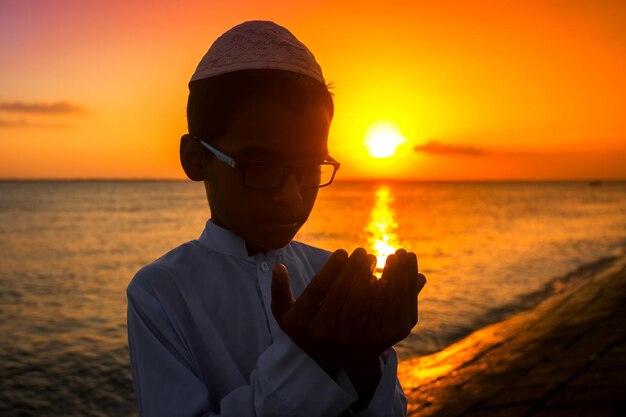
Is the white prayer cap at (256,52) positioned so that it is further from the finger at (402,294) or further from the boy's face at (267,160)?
the finger at (402,294)

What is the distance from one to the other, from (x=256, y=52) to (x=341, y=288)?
759mm

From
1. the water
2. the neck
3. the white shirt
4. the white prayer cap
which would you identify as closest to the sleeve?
the white shirt

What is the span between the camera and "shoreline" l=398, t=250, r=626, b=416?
4367mm

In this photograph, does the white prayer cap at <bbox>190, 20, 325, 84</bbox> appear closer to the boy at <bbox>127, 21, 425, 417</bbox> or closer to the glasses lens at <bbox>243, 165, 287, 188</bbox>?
the boy at <bbox>127, 21, 425, 417</bbox>

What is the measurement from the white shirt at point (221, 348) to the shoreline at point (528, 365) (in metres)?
3.26

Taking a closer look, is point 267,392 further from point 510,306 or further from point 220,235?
point 510,306

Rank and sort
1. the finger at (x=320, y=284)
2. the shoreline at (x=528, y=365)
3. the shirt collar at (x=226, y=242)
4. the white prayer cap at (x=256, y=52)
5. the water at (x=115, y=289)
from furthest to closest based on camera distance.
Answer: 1. the water at (x=115, y=289)
2. the shoreline at (x=528, y=365)
3. the shirt collar at (x=226, y=242)
4. the white prayer cap at (x=256, y=52)
5. the finger at (x=320, y=284)

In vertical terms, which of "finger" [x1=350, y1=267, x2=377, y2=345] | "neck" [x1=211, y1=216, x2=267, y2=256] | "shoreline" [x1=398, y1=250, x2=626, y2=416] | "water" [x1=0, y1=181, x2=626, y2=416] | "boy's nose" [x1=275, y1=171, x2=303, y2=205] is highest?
"boy's nose" [x1=275, y1=171, x2=303, y2=205]

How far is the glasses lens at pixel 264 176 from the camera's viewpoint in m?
1.52

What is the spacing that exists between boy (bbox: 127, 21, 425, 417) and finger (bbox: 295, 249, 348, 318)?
3 cm

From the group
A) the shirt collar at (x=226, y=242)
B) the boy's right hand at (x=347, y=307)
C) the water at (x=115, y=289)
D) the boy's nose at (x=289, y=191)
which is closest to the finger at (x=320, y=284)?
the boy's right hand at (x=347, y=307)

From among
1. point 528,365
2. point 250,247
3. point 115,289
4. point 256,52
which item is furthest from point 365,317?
point 115,289

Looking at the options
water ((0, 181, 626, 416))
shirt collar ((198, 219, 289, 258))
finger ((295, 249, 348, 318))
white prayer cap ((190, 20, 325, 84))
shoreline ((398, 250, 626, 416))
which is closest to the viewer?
finger ((295, 249, 348, 318))

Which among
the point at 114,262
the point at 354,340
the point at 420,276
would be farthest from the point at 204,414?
the point at 114,262
